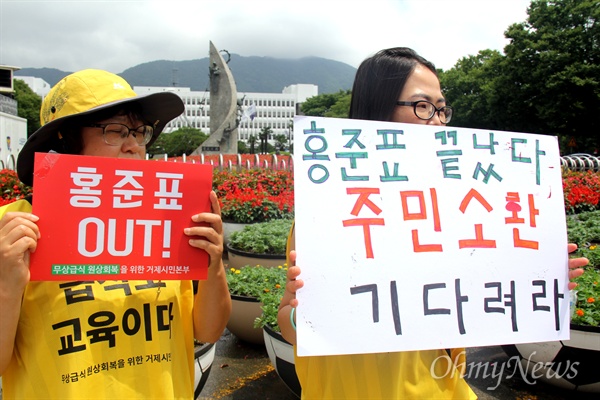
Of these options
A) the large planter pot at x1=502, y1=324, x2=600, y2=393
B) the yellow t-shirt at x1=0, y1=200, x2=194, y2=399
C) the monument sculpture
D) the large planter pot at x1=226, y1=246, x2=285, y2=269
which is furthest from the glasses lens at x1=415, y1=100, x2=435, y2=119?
the monument sculpture

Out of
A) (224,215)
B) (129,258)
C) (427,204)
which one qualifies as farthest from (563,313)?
(224,215)

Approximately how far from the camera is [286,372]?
9.10 feet

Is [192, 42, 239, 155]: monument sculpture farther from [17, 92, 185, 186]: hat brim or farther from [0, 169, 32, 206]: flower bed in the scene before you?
[17, 92, 185, 186]: hat brim

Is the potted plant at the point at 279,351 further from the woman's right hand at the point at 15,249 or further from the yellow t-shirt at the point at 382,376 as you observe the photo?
the woman's right hand at the point at 15,249

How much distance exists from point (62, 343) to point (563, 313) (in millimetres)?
1672

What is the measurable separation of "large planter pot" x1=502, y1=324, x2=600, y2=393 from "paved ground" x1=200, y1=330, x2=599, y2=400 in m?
0.13

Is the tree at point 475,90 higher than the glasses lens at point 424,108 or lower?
higher

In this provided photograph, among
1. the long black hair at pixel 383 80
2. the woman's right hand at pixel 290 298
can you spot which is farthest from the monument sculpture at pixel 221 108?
the woman's right hand at pixel 290 298

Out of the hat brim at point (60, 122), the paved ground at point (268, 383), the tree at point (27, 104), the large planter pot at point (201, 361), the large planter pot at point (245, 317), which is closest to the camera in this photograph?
the hat brim at point (60, 122)

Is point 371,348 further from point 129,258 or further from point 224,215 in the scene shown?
point 224,215

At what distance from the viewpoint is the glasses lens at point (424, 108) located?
1.60 meters

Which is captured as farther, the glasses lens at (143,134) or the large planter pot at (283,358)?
the large planter pot at (283,358)

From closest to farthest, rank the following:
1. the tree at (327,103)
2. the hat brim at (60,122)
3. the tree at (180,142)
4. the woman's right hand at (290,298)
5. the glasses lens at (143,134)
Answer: the woman's right hand at (290,298)
the hat brim at (60,122)
the glasses lens at (143,134)
the tree at (180,142)
the tree at (327,103)

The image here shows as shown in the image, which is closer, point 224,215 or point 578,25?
point 224,215
